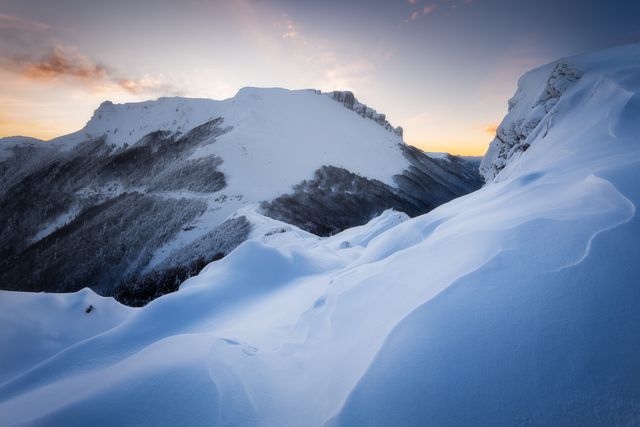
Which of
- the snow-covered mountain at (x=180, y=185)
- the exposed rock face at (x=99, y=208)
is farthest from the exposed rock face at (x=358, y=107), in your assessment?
the exposed rock face at (x=99, y=208)

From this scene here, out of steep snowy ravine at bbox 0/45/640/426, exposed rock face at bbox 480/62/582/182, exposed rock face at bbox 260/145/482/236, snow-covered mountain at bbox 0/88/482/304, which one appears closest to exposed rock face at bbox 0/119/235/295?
snow-covered mountain at bbox 0/88/482/304

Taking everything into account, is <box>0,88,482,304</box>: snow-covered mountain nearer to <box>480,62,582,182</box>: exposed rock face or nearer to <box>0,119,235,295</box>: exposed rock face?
<box>0,119,235,295</box>: exposed rock face

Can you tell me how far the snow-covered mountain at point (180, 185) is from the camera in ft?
69.6

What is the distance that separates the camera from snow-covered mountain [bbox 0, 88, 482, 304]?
21.2 meters

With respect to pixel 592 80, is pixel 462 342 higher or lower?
lower

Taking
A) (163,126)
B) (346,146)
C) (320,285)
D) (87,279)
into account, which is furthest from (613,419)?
(163,126)

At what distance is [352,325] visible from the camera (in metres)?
3.16

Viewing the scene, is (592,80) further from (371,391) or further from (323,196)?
(323,196)

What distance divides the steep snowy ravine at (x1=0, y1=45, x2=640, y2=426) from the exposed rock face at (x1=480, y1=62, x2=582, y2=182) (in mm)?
7558

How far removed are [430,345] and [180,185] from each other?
101ft

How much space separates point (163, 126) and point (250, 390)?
52.4 meters

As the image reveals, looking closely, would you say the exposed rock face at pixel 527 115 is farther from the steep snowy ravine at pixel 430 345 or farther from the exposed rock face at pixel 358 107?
the exposed rock face at pixel 358 107

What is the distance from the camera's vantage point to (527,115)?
1266cm

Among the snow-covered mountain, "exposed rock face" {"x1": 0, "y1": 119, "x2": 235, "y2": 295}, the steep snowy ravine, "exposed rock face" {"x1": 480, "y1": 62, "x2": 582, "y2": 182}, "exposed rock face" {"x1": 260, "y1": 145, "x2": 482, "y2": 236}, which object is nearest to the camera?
the steep snowy ravine
